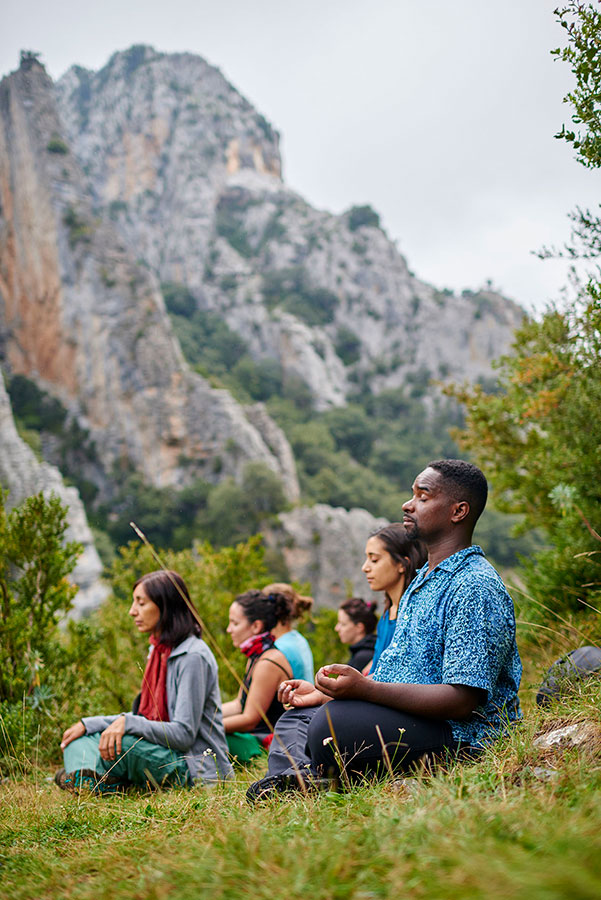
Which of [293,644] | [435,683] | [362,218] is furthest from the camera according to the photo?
[362,218]

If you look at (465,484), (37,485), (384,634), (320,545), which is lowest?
(320,545)

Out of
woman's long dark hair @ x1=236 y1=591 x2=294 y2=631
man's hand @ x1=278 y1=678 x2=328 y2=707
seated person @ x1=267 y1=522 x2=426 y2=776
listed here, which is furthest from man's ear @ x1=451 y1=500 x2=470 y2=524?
woman's long dark hair @ x1=236 y1=591 x2=294 y2=631

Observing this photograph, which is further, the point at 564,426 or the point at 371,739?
the point at 564,426

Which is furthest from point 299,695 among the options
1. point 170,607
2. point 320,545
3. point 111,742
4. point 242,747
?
point 320,545

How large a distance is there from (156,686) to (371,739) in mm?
1937

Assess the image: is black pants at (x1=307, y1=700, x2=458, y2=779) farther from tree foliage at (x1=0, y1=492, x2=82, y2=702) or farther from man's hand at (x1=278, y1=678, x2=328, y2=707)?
tree foliage at (x1=0, y1=492, x2=82, y2=702)

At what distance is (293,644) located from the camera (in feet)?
14.3

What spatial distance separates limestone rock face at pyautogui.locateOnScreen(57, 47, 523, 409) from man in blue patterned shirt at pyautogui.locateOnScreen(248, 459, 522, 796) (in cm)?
6444

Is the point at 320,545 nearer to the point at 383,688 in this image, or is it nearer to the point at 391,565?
the point at 391,565

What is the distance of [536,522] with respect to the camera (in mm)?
7582

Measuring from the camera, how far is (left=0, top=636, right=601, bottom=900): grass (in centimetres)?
133

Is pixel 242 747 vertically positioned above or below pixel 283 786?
below

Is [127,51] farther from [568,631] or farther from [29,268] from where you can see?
[568,631]

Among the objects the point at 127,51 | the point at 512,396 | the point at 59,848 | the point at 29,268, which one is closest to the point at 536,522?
the point at 512,396
